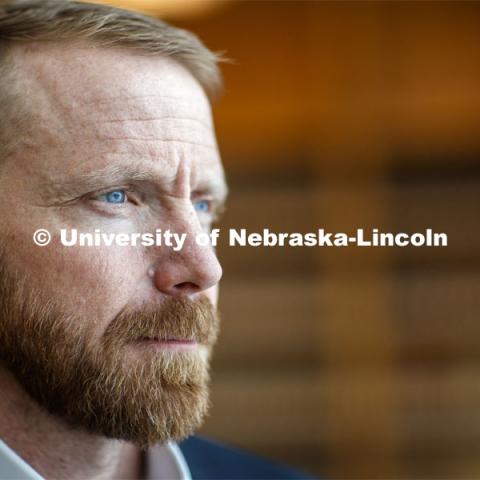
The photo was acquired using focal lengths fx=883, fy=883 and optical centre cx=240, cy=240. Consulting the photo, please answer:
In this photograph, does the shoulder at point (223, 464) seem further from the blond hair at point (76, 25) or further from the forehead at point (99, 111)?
the blond hair at point (76, 25)

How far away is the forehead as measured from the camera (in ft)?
2.93

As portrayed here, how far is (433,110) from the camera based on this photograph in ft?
8.49

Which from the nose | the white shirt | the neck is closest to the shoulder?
the white shirt

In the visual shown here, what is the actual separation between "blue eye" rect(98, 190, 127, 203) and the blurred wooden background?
1.61 meters

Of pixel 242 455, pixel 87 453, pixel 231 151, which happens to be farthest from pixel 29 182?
pixel 231 151

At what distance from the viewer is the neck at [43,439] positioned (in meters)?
0.92

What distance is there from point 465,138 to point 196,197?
179 centimetres

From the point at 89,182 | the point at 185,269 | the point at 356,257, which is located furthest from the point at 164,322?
the point at 356,257

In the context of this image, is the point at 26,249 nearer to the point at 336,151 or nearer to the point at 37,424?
Result: the point at 37,424

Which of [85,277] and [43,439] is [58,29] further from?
[43,439]

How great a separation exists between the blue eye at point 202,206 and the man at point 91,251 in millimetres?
65

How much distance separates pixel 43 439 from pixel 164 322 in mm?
185

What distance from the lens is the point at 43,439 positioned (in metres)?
0.93

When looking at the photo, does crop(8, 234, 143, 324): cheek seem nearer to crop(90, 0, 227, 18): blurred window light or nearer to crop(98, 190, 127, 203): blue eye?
crop(98, 190, 127, 203): blue eye
